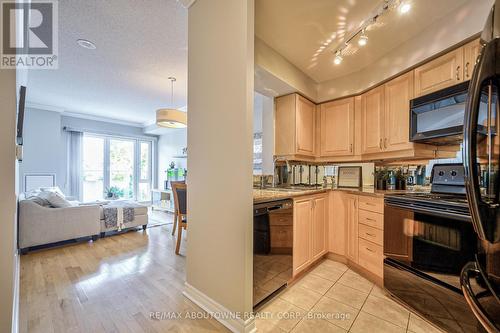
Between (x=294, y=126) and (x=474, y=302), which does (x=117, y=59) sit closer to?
(x=294, y=126)

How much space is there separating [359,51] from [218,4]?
161 centimetres

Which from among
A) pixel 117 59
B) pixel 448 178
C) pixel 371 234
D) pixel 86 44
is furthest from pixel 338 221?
pixel 86 44

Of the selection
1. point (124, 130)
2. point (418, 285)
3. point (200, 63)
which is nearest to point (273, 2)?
point (200, 63)

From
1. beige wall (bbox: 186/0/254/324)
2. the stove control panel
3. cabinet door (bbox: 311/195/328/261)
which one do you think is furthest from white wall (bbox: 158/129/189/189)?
the stove control panel

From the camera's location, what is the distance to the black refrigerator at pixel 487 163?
593mm

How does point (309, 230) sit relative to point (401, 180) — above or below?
below

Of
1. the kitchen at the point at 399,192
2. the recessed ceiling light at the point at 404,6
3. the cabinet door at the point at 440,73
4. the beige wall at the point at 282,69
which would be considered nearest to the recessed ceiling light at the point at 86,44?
the beige wall at the point at 282,69

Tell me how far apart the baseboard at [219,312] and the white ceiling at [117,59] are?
2.70m

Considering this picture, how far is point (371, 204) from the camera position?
6.88ft

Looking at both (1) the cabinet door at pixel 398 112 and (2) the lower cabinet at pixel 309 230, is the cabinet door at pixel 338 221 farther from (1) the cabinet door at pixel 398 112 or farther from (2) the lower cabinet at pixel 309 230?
(1) the cabinet door at pixel 398 112

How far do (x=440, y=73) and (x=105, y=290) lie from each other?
3723 millimetres

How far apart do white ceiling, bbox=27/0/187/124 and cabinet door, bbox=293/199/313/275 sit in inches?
91.6

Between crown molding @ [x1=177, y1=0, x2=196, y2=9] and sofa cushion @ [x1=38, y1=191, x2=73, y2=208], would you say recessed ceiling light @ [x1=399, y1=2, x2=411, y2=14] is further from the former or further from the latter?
sofa cushion @ [x1=38, y1=191, x2=73, y2=208]

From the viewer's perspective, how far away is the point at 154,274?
2.24 metres
